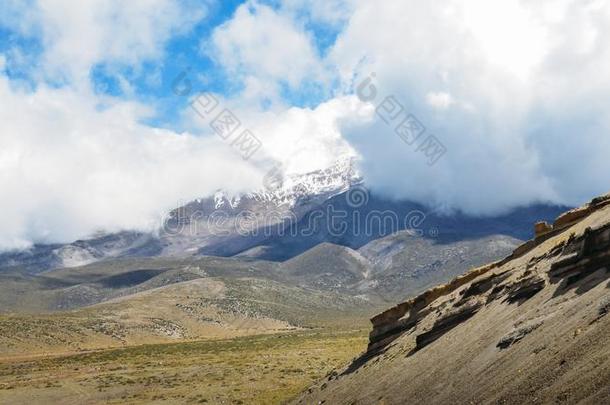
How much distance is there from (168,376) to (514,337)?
65.7 meters

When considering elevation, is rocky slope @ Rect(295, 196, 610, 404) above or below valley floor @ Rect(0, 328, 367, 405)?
below

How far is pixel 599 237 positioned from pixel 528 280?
567 cm

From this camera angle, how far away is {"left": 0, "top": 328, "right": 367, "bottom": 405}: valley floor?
207 feet

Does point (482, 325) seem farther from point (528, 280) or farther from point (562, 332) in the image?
point (562, 332)

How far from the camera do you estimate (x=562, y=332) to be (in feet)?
72.6

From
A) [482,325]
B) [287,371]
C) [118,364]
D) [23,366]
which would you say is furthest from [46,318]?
[482,325]

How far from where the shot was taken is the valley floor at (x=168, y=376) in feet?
207

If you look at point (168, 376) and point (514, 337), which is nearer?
point (514, 337)

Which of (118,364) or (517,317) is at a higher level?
(118,364)

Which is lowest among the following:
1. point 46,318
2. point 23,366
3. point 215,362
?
point 215,362

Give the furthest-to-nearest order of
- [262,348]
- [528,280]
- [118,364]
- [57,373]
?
1. [262,348]
2. [118,364]
3. [57,373]
4. [528,280]

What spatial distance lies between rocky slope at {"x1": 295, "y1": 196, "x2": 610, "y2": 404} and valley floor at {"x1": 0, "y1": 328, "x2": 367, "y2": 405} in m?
19.7

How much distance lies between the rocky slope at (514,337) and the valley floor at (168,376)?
64.7 ft

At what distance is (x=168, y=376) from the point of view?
81938mm
